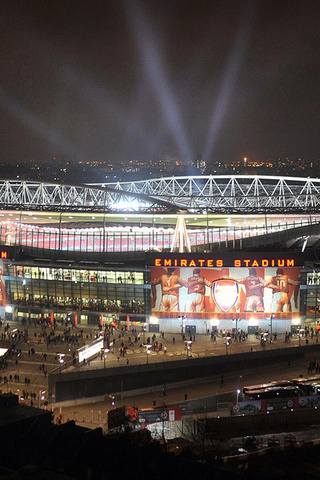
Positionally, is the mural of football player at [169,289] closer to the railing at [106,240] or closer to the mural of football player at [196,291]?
the mural of football player at [196,291]

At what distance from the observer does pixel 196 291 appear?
51250 millimetres

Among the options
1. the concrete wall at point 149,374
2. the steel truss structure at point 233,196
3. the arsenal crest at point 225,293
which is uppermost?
the steel truss structure at point 233,196

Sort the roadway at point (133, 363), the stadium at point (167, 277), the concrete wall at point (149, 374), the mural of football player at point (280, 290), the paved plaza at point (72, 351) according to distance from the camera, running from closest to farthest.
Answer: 1. the roadway at point (133, 363)
2. the concrete wall at point (149, 374)
3. the paved plaza at point (72, 351)
4. the mural of football player at point (280, 290)
5. the stadium at point (167, 277)

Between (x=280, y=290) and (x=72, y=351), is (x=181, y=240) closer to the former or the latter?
(x=280, y=290)

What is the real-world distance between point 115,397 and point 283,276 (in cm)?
2109

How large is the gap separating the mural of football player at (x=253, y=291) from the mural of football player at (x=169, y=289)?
5.65 m

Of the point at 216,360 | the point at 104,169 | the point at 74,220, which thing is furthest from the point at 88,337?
the point at 104,169

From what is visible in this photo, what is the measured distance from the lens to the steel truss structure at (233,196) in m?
63.3

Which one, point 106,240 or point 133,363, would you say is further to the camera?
point 106,240

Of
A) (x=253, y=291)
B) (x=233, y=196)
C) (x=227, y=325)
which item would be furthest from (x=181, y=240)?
(x=233, y=196)

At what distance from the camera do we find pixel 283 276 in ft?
166

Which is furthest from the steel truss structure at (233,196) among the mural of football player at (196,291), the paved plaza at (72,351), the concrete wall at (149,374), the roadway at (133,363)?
the concrete wall at (149,374)

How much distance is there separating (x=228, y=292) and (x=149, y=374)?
14722 mm

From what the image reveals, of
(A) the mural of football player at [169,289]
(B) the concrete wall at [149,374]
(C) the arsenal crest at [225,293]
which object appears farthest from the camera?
(A) the mural of football player at [169,289]
